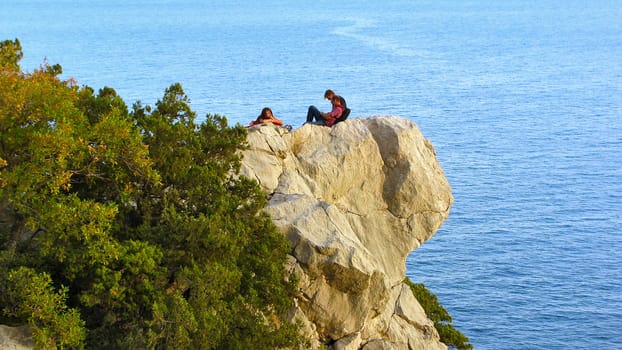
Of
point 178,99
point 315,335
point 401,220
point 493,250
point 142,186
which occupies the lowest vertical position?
point 493,250

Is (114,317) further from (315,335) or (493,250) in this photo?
(493,250)

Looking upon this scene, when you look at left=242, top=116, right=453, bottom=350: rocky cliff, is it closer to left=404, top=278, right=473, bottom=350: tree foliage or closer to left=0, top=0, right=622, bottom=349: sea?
left=404, top=278, right=473, bottom=350: tree foliage

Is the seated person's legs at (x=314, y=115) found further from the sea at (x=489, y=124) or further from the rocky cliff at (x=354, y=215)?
the sea at (x=489, y=124)

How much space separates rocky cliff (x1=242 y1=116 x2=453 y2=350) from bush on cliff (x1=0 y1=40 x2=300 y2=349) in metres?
1.77

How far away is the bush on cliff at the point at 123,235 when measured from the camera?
2370cm

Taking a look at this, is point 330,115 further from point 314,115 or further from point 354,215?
point 354,215

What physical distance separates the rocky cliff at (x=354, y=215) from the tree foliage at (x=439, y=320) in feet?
13.7

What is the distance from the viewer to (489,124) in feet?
363

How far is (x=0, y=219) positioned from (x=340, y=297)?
1114 centimetres

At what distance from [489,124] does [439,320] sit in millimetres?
72295

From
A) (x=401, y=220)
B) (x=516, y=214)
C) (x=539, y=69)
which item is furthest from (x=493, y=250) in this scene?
(x=539, y=69)

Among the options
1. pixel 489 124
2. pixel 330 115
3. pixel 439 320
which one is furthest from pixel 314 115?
pixel 489 124

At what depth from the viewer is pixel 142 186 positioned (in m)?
26.9

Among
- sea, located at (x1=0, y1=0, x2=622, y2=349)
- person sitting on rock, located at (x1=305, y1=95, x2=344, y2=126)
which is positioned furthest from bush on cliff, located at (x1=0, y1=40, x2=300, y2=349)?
sea, located at (x1=0, y1=0, x2=622, y2=349)
